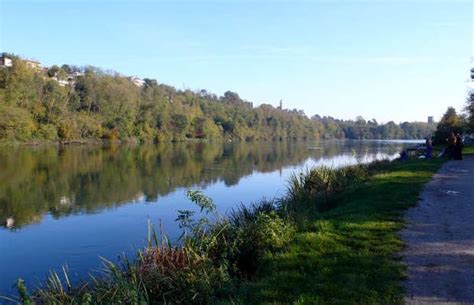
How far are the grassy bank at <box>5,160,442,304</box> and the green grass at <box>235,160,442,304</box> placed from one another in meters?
0.01

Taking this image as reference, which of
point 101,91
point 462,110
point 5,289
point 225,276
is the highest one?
point 101,91

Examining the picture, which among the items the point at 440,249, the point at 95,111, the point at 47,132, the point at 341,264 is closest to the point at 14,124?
the point at 47,132

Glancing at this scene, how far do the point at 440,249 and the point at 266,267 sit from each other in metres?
2.87

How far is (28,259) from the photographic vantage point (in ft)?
37.4

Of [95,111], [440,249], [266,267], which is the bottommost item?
[266,267]

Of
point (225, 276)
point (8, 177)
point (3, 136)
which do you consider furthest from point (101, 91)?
point (225, 276)

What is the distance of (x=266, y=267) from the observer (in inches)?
286

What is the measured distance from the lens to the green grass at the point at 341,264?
227 inches

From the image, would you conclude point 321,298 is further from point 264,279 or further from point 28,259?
point 28,259

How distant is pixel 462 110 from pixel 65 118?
201 ft

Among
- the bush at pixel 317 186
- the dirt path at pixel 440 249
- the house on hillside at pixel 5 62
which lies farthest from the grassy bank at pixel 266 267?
the house on hillside at pixel 5 62

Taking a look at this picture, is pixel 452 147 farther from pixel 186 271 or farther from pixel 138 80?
pixel 138 80

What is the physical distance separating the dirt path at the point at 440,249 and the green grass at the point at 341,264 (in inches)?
9.1

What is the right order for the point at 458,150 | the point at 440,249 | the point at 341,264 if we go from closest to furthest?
the point at 341,264 → the point at 440,249 → the point at 458,150
